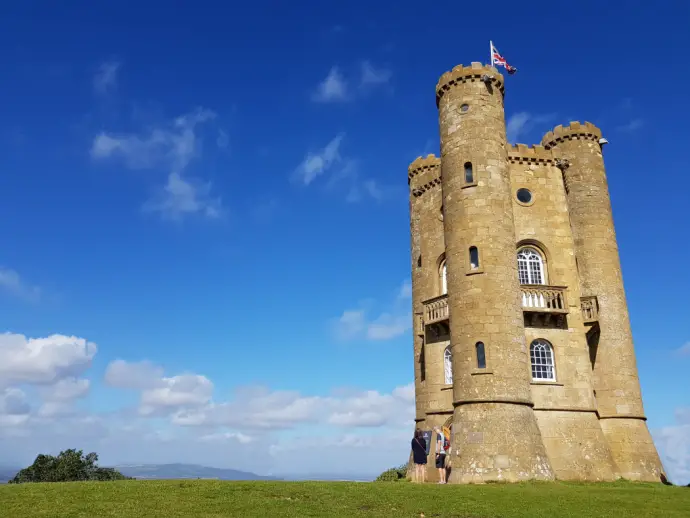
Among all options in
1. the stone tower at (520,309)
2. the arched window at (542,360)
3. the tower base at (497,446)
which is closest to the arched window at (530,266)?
the stone tower at (520,309)

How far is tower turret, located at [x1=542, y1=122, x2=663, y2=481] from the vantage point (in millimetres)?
30156

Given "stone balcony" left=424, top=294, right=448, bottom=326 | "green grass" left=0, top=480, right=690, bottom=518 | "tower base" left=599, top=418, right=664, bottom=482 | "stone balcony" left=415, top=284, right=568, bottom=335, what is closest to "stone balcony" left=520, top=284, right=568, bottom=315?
"stone balcony" left=415, top=284, right=568, bottom=335

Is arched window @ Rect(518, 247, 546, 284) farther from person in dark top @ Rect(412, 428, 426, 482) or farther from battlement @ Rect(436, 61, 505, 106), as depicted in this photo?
person in dark top @ Rect(412, 428, 426, 482)

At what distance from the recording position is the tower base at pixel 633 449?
29.3 meters

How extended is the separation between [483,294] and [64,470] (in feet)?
130

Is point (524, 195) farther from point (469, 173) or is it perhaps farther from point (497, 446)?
point (497, 446)

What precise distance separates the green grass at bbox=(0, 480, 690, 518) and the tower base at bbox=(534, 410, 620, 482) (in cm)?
571

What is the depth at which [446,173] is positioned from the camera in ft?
103

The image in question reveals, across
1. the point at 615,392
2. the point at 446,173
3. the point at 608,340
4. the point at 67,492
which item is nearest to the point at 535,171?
the point at 446,173

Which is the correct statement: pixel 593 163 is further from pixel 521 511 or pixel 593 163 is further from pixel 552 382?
pixel 521 511

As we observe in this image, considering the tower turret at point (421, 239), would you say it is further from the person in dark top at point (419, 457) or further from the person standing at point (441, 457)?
the person standing at point (441, 457)

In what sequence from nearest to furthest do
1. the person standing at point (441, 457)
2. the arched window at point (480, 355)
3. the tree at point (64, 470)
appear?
the arched window at point (480, 355)
the person standing at point (441, 457)
the tree at point (64, 470)

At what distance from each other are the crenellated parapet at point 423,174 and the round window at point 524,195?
4920mm

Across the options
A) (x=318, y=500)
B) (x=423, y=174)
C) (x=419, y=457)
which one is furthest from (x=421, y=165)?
(x=318, y=500)
